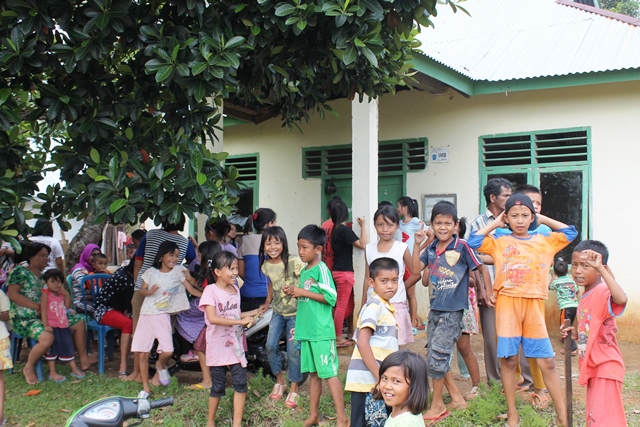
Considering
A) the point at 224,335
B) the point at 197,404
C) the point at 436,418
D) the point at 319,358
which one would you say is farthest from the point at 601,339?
the point at 197,404

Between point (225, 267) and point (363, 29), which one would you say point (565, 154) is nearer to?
point (363, 29)

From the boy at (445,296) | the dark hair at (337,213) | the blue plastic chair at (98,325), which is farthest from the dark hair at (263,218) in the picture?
the boy at (445,296)

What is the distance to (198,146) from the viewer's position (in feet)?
15.3

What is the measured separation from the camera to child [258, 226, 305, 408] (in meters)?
5.06

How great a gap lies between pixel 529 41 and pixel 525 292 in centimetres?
570

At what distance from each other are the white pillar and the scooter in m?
4.92

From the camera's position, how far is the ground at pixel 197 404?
4.48 m

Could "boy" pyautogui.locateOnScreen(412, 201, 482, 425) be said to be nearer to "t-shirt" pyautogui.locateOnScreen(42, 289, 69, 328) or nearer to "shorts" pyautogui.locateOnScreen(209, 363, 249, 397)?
"shorts" pyautogui.locateOnScreen(209, 363, 249, 397)

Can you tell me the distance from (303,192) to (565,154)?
12.9 feet

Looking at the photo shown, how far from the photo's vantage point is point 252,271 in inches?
245

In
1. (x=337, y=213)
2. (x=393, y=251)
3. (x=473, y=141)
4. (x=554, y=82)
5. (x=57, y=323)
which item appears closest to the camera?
(x=393, y=251)

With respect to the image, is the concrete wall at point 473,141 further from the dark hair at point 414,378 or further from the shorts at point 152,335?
the dark hair at point 414,378

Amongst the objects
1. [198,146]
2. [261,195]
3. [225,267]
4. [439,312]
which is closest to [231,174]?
[198,146]

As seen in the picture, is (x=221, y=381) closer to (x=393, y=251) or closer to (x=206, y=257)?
(x=206, y=257)
